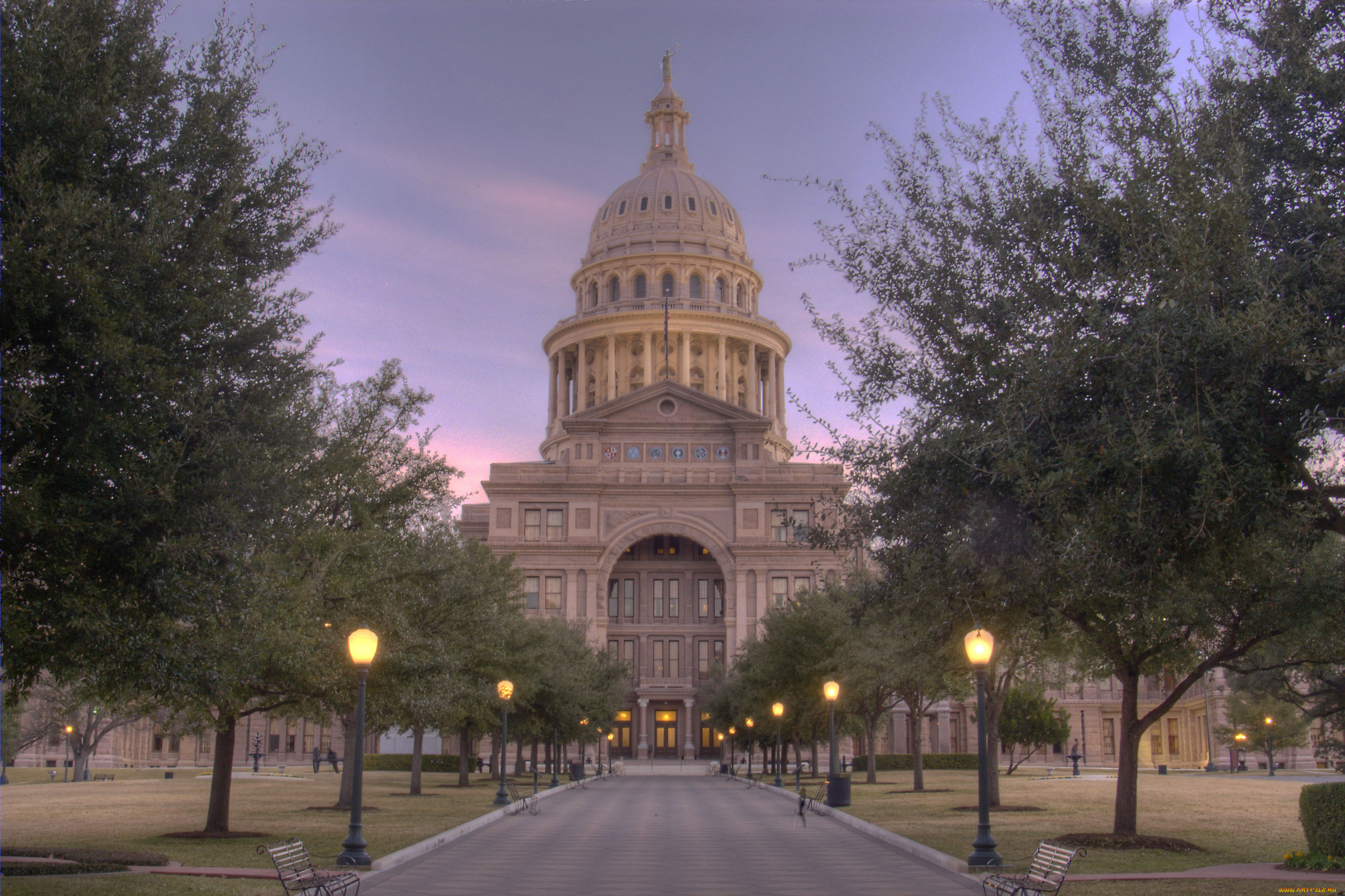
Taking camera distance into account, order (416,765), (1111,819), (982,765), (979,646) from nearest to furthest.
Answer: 1. (979,646)
2. (982,765)
3. (1111,819)
4. (416,765)

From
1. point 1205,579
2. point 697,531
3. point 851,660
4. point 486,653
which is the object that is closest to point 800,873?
point 1205,579

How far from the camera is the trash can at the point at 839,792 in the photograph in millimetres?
34625

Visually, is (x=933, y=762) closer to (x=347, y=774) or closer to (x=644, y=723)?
(x=644, y=723)

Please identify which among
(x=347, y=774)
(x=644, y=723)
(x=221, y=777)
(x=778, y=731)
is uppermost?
(x=221, y=777)

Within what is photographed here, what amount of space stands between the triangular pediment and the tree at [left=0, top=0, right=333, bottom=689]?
84032 mm

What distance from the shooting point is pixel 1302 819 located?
19.7 m

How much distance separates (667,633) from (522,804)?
2599 inches

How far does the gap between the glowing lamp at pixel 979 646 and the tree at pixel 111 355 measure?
11.4 meters

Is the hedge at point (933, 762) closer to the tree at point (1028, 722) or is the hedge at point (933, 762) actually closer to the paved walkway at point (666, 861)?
the tree at point (1028, 722)

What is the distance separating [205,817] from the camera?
104 feet

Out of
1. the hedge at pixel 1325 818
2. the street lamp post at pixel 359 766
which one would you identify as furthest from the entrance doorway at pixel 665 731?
the hedge at pixel 1325 818

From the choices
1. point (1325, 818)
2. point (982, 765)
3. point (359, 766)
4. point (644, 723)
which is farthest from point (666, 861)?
point (644, 723)

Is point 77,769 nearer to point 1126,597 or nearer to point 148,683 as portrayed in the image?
point 148,683

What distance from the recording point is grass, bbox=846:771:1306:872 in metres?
20.9
